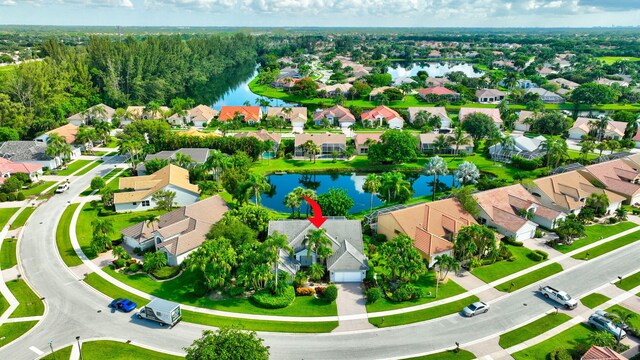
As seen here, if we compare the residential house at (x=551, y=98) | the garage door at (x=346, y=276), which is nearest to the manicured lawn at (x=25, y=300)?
the garage door at (x=346, y=276)

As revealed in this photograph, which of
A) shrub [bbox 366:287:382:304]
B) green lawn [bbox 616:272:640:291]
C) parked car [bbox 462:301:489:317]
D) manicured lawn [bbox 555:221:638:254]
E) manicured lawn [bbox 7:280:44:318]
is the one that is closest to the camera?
parked car [bbox 462:301:489:317]

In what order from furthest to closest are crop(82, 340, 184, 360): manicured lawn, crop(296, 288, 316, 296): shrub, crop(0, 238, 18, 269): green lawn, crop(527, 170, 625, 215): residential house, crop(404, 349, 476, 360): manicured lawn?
crop(527, 170, 625, 215): residential house < crop(0, 238, 18, 269): green lawn < crop(296, 288, 316, 296): shrub < crop(404, 349, 476, 360): manicured lawn < crop(82, 340, 184, 360): manicured lawn

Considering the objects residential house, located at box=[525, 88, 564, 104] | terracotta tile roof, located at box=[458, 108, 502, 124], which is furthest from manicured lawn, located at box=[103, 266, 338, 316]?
residential house, located at box=[525, 88, 564, 104]

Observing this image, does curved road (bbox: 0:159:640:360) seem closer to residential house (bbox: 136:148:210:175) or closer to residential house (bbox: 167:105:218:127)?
residential house (bbox: 136:148:210:175)

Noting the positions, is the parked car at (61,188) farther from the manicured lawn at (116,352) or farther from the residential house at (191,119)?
the residential house at (191,119)

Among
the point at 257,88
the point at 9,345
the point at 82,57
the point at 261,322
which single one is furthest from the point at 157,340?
the point at 257,88

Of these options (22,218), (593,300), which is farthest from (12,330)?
(593,300)

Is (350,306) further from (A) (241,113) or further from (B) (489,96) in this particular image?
(B) (489,96)
